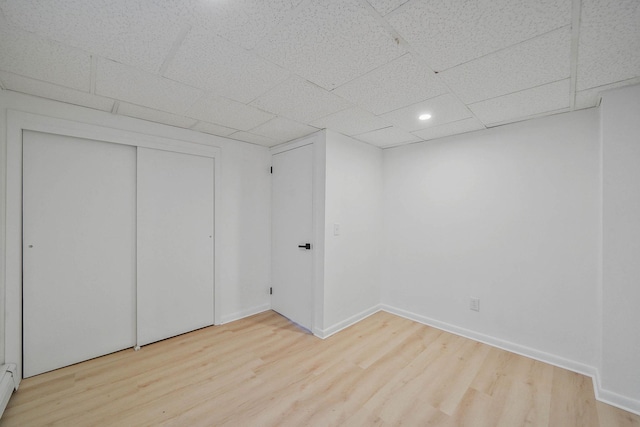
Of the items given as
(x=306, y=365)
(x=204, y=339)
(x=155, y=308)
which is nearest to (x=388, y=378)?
(x=306, y=365)

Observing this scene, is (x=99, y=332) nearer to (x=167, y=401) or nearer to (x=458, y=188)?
(x=167, y=401)

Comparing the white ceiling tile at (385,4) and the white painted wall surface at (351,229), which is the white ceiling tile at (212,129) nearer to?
the white painted wall surface at (351,229)

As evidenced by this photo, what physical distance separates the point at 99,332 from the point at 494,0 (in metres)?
3.72

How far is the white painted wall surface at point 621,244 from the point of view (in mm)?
1811

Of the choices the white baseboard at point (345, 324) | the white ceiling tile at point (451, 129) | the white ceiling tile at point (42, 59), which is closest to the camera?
the white ceiling tile at point (42, 59)

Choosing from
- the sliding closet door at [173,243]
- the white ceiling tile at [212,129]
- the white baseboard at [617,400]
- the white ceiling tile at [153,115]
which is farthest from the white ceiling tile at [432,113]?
the white baseboard at [617,400]

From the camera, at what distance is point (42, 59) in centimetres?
156

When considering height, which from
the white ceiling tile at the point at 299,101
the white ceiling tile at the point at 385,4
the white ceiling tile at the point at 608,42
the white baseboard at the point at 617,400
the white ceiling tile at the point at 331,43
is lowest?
the white baseboard at the point at 617,400

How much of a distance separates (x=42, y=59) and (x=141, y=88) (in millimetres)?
503

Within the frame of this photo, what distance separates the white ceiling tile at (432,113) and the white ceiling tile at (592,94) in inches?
30.0

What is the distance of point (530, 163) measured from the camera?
2.52 metres

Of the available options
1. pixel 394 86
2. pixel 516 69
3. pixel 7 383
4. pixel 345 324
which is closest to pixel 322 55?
pixel 394 86

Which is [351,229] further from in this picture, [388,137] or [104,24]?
[104,24]

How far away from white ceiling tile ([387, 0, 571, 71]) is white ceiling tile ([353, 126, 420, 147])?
1.38m
